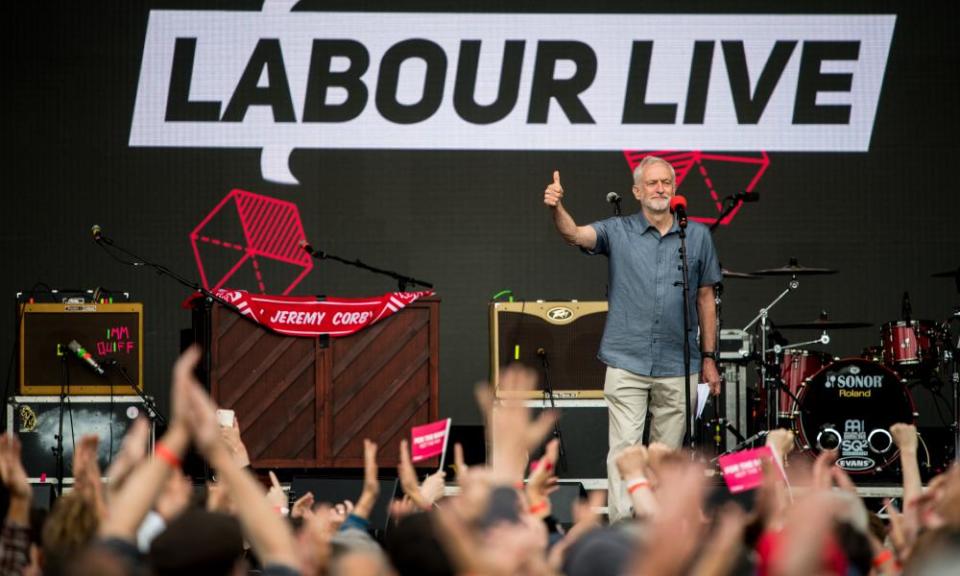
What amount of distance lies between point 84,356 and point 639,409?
3361 mm

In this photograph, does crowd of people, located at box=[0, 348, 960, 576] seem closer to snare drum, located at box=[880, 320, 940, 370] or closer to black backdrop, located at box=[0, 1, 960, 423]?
snare drum, located at box=[880, 320, 940, 370]

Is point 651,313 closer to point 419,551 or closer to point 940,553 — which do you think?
point 419,551

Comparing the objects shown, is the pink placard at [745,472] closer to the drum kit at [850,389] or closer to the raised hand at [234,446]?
the raised hand at [234,446]

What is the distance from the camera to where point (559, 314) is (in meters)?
7.59

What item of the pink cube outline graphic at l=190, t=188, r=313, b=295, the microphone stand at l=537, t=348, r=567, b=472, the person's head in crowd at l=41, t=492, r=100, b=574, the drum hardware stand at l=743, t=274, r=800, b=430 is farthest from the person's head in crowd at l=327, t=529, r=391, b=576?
the pink cube outline graphic at l=190, t=188, r=313, b=295

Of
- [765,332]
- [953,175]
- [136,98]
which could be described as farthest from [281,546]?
[953,175]

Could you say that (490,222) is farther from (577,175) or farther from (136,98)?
(136,98)

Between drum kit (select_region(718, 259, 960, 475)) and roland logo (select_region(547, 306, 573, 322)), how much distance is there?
1.18 metres

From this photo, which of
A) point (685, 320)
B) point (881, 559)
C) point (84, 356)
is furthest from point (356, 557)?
point (84, 356)

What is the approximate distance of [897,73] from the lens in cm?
905

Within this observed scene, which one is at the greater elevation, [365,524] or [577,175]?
[577,175]

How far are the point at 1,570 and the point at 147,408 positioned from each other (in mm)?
4634

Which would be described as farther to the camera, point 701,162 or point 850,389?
point 701,162

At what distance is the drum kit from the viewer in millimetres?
7863
